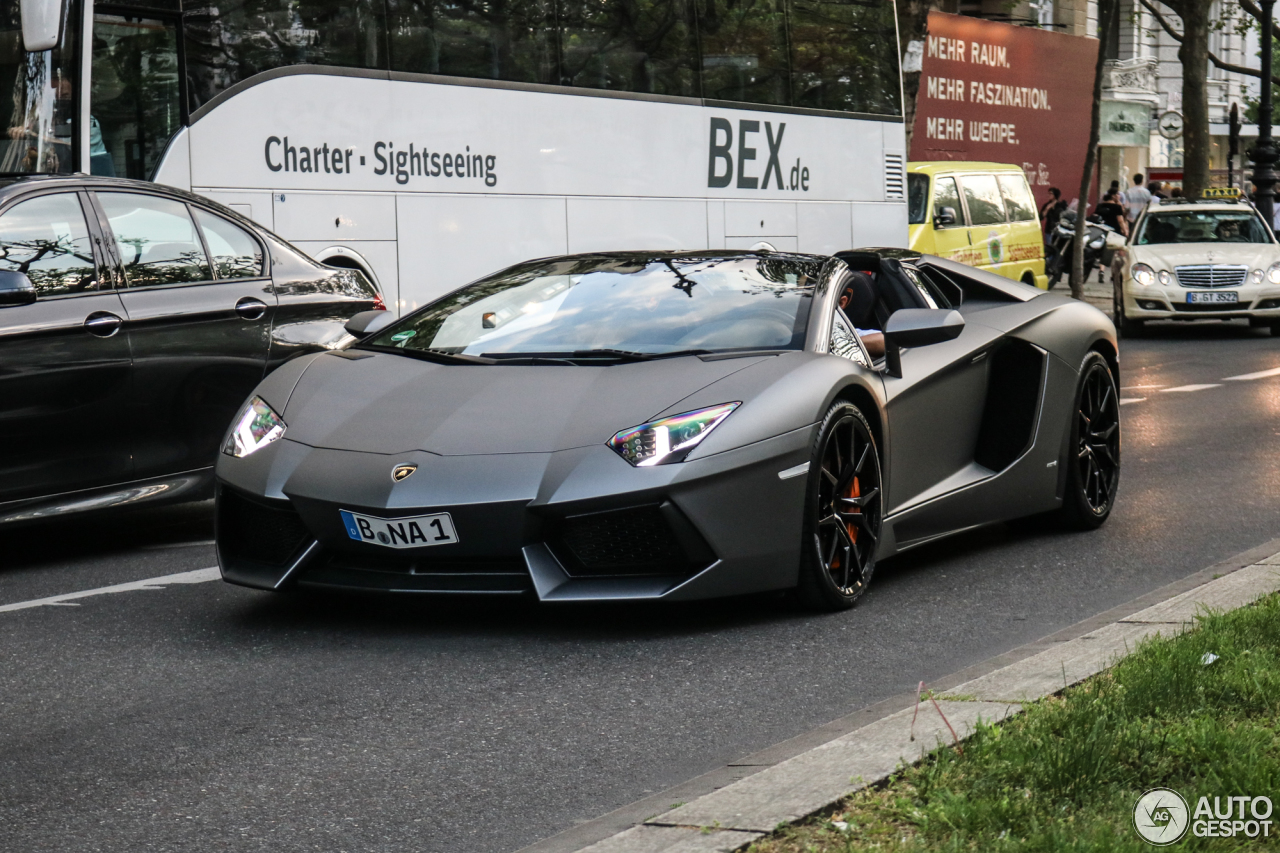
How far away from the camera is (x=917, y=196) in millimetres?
20266

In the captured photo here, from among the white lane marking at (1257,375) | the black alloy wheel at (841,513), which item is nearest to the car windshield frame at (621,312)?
the black alloy wheel at (841,513)

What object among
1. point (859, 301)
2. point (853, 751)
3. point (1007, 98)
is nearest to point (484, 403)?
point (859, 301)

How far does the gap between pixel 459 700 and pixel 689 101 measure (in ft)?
34.8

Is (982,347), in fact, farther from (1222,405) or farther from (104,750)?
(1222,405)

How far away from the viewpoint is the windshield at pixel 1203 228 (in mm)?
21578

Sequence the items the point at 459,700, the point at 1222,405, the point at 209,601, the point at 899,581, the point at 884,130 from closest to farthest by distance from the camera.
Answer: the point at 459,700 < the point at 209,601 < the point at 899,581 < the point at 1222,405 < the point at 884,130

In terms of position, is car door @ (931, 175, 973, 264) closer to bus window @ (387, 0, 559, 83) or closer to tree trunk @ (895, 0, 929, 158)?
tree trunk @ (895, 0, 929, 158)

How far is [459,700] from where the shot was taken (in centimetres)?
466

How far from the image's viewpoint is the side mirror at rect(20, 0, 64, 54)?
9070 millimetres

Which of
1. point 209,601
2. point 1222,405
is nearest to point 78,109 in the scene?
point 209,601

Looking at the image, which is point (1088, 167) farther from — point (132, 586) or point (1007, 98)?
point (132, 586)

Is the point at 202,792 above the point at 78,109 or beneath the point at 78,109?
beneath

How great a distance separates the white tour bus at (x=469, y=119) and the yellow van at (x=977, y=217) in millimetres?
2726

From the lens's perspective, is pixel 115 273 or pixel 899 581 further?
pixel 115 273
